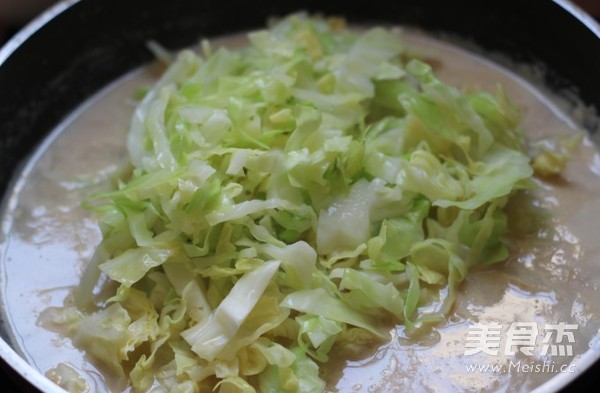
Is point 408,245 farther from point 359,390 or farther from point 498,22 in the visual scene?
point 498,22

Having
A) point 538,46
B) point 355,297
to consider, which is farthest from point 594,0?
point 355,297
